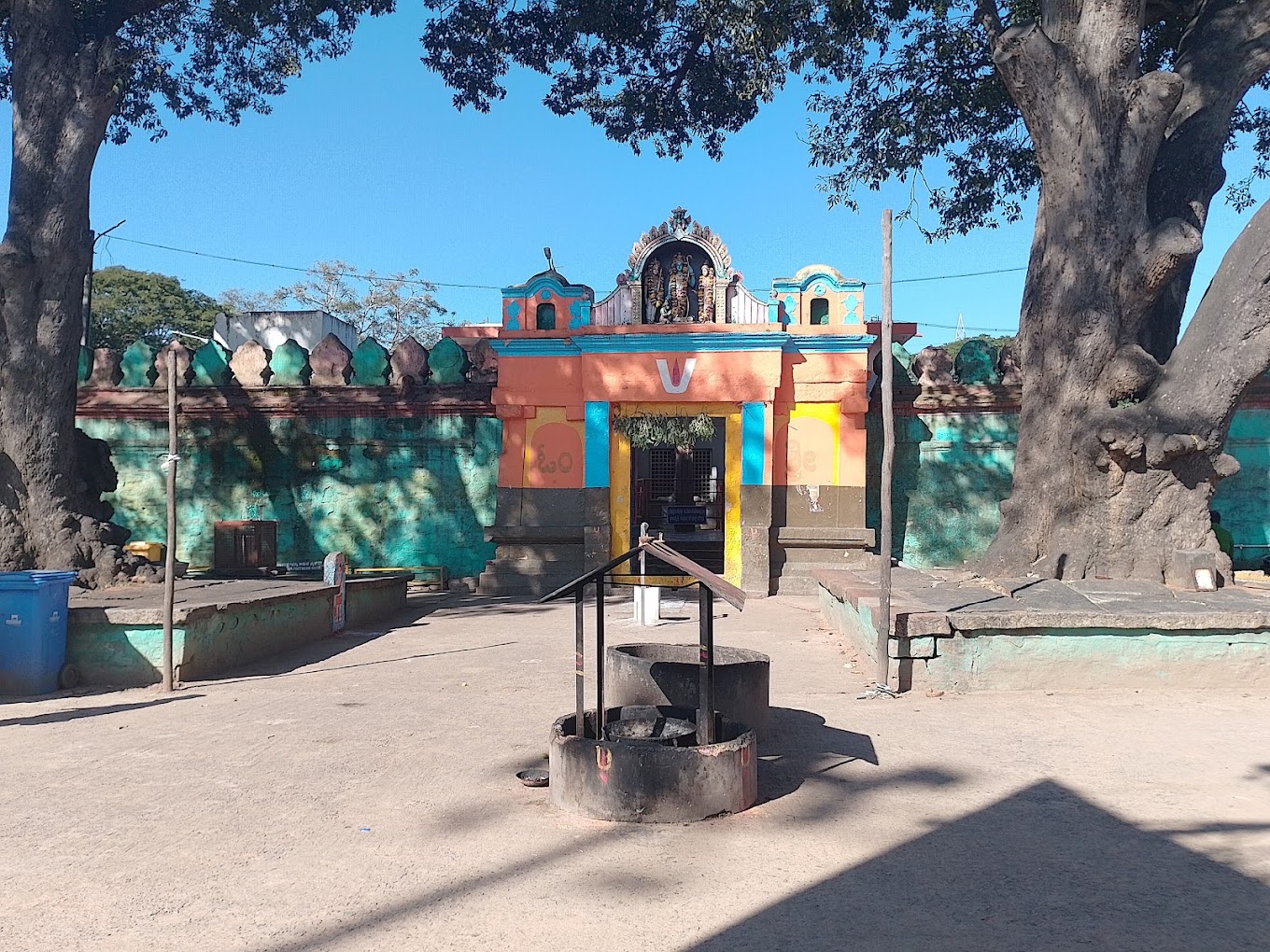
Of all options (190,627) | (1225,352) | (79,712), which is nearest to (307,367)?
(190,627)

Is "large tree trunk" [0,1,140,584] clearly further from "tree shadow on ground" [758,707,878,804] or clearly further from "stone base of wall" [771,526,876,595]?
"stone base of wall" [771,526,876,595]

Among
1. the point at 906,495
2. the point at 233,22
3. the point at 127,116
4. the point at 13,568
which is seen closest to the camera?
the point at 13,568

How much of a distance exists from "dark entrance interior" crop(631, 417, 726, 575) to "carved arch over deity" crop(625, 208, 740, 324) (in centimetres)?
641

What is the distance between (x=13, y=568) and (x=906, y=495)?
11.7m

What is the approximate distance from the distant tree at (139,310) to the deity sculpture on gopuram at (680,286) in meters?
26.6

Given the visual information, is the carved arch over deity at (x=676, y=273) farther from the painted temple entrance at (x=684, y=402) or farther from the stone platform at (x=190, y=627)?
the stone platform at (x=190, y=627)

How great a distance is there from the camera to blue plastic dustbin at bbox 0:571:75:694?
7.05m

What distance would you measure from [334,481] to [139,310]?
1051 inches

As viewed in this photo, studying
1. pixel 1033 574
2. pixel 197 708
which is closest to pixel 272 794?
pixel 197 708

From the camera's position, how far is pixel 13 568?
30.0 feet

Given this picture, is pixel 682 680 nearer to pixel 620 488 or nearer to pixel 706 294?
pixel 620 488

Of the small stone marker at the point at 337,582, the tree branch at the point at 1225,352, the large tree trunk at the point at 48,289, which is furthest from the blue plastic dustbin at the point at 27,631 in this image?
the tree branch at the point at 1225,352

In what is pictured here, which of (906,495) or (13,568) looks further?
(906,495)

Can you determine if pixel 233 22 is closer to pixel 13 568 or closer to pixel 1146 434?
pixel 13 568
